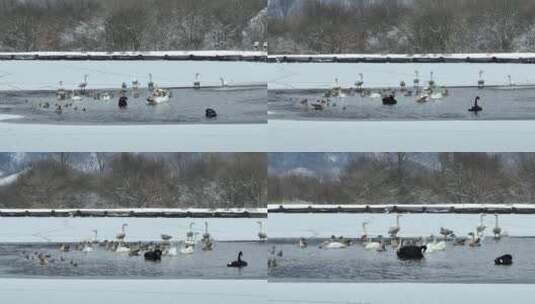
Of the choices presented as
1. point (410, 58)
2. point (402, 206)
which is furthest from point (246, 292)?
point (410, 58)

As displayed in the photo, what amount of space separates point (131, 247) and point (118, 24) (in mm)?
998

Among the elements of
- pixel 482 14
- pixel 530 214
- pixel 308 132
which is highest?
pixel 482 14

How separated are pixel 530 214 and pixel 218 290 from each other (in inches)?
55.0

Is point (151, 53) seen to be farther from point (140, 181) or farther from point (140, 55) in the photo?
point (140, 181)

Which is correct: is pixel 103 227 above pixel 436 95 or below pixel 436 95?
below

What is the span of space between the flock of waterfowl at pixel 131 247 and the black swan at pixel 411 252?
24.7 inches

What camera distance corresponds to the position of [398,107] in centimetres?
553

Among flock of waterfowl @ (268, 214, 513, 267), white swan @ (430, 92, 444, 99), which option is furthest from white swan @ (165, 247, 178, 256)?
white swan @ (430, 92, 444, 99)

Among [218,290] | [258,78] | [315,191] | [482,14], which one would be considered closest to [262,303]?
[218,290]

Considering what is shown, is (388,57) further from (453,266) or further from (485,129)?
(453,266)

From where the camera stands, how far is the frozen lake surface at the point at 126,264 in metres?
5.59

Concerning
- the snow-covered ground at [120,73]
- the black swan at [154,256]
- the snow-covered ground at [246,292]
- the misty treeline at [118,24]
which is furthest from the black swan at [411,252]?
the misty treeline at [118,24]

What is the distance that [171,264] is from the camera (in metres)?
5.62

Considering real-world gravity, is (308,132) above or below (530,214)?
above
